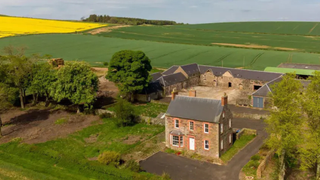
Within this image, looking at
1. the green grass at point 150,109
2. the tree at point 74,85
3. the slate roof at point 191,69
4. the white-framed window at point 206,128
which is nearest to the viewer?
the white-framed window at point 206,128

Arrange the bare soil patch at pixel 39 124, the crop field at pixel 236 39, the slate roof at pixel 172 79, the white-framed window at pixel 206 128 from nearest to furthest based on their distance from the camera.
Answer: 1. the white-framed window at pixel 206 128
2. the bare soil patch at pixel 39 124
3. the slate roof at pixel 172 79
4. the crop field at pixel 236 39

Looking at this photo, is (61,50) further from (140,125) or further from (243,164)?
(243,164)

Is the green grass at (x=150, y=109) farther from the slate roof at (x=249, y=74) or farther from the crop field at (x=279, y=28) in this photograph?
the crop field at (x=279, y=28)

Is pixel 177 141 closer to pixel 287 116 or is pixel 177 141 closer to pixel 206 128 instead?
pixel 206 128

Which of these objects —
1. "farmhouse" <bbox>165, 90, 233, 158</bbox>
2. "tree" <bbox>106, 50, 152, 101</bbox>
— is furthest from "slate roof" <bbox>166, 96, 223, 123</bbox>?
"tree" <bbox>106, 50, 152, 101</bbox>

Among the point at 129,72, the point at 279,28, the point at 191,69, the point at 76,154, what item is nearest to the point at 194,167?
the point at 76,154

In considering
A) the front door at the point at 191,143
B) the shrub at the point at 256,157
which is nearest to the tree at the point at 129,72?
the front door at the point at 191,143
